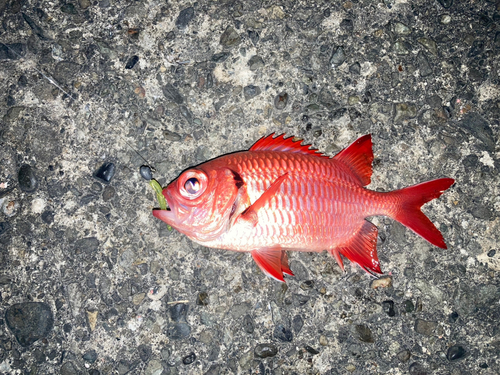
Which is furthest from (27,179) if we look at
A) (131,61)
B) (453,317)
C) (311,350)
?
(453,317)

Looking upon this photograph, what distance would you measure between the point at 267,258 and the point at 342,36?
186 centimetres

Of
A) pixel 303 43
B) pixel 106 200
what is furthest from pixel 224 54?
pixel 106 200

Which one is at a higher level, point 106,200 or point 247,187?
point 106,200

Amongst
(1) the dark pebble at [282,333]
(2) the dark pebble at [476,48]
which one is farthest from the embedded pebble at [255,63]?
(1) the dark pebble at [282,333]

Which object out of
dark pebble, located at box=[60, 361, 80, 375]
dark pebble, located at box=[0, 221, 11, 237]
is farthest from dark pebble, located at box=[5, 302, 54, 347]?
dark pebble, located at box=[0, 221, 11, 237]

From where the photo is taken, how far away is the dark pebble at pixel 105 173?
287cm

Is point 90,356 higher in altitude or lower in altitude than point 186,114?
lower

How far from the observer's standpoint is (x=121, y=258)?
112 inches

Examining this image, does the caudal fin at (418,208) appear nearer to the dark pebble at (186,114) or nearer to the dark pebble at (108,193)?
the dark pebble at (186,114)

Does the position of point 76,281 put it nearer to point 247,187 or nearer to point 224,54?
point 247,187

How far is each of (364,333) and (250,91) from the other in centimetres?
207

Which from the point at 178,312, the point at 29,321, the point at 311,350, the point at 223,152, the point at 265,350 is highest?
the point at 223,152

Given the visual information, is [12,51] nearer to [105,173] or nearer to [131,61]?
[131,61]

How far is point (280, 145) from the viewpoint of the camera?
2715mm
